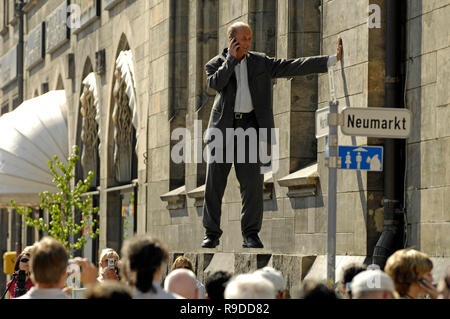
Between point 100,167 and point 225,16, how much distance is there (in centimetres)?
1004

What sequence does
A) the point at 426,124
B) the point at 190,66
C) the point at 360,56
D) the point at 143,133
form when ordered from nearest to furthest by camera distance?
1. the point at 426,124
2. the point at 360,56
3. the point at 190,66
4. the point at 143,133

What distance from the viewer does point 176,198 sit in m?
20.1

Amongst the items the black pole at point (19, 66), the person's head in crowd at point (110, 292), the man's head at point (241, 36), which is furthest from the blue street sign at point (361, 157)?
the black pole at point (19, 66)

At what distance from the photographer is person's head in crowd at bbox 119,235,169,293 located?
6.37 meters

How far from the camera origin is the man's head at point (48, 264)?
6.40 m

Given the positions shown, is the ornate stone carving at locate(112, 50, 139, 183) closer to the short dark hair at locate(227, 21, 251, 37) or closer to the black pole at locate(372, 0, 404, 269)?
the black pole at locate(372, 0, 404, 269)

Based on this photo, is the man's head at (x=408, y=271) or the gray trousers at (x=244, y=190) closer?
the man's head at (x=408, y=271)

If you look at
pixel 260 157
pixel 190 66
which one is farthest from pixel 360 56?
pixel 190 66

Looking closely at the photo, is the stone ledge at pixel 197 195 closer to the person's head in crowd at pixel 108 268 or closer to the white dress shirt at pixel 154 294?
the person's head in crowd at pixel 108 268

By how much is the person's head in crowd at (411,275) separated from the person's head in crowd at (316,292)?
73cm

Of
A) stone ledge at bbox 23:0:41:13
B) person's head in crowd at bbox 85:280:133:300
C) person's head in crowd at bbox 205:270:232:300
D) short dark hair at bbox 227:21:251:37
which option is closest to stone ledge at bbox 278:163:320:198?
short dark hair at bbox 227:21:251:37

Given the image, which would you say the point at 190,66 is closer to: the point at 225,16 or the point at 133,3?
the point at 225,16

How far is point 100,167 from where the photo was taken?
91.2 feet

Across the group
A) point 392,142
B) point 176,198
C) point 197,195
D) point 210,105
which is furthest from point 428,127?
point 176,198
